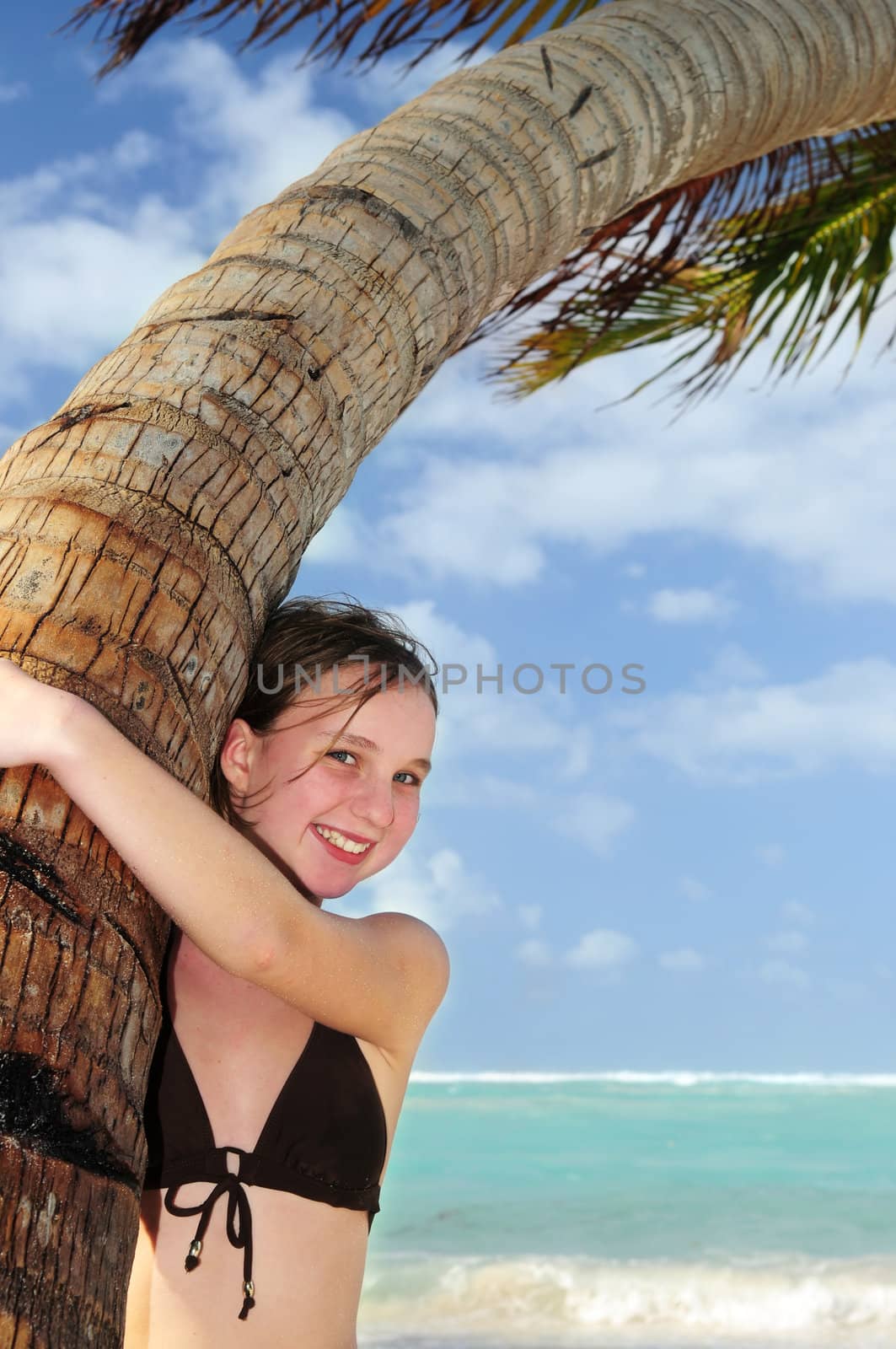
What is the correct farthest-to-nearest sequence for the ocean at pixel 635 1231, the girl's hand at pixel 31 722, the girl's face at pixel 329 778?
the ocean at pixel 635 1231 < the girl's face at pixel 329 778 < the girl's hand at pixel 31 722

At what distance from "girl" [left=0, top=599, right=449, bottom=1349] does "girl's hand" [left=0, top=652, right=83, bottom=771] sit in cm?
41

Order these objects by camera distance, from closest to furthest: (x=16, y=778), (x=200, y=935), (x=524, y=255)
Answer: (x=16, y=778), (x=200, y=935), (x=524, y=255)

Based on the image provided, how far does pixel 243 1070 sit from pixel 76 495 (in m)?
1.20

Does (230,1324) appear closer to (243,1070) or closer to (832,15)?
(243,1070)

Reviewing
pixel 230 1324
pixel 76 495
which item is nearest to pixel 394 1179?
pixel 230 1324

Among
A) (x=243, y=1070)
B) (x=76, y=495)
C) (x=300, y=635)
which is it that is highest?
(x=300, y=635)

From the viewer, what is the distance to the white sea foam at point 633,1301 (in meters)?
9.09

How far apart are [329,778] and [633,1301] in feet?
30.4

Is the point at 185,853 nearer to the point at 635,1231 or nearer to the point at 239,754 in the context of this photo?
the point at 239,754

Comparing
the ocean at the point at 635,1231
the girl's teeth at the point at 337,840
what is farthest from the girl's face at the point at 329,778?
the ocean at the point at 635,1231

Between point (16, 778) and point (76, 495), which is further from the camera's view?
point (76, 495)

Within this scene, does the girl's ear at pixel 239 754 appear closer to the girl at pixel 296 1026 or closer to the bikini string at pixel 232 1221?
the girl at pixel 296 1026

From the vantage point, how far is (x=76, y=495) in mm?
1658

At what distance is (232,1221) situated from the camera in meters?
2.16
